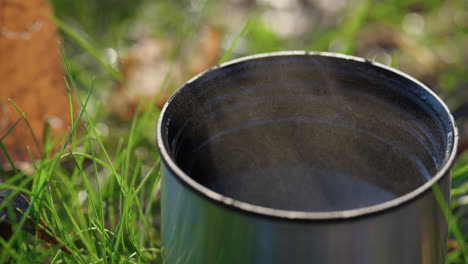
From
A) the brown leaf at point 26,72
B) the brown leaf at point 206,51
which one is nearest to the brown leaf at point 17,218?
the brown leaf at point 26,72

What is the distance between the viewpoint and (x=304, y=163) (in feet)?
3.79

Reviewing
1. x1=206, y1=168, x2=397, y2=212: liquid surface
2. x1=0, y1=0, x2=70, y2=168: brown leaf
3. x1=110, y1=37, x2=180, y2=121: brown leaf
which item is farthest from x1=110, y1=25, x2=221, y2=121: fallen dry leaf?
x1=206, y1=168, x2=397, y2=212: liquid surface

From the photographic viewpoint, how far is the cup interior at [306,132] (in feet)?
3.13

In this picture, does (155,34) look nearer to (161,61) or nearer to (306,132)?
(161,61)

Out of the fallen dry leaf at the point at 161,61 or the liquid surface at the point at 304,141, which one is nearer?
the liquid surface at the point at 304,141

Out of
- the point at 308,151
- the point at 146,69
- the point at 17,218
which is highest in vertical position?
the point at 308,151

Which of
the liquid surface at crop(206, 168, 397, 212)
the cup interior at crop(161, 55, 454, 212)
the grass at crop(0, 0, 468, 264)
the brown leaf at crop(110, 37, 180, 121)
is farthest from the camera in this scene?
the brown leaf at crop(110, 37, 180, 121)

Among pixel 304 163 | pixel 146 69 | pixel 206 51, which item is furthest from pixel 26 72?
pixel 304 163

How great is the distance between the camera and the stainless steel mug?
0.72 m

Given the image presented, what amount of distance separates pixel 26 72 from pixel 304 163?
34.1 inches

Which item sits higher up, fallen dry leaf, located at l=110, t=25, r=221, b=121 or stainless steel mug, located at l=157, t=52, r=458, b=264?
stainless steel mug, located at l=157, t=52, r=458, b=264

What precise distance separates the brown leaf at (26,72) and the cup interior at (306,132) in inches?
27.1

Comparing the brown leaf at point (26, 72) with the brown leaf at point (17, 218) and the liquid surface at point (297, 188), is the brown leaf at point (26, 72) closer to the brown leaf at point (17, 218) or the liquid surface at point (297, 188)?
the brown leaf at point (17, 218)

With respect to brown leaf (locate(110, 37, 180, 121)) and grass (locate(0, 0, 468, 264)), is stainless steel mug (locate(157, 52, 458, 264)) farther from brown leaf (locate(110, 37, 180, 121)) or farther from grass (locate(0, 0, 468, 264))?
brown leaf (locate(110, 37, 180, 121))
